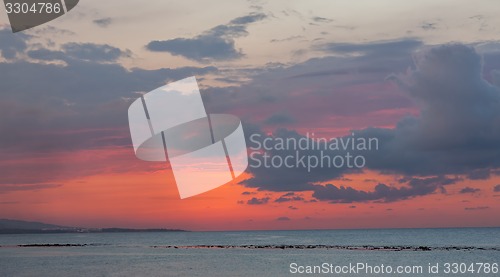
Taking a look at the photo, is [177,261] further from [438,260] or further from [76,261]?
[438,260]

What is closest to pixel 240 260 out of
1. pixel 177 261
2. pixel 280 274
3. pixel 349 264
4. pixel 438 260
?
pixel 177 261

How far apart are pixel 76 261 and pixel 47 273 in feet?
41.3

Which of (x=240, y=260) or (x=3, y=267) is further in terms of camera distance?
(x=240, y=260)

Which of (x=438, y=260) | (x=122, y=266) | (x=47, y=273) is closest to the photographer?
(x=47, y=273)

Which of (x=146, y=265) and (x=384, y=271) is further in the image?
(x=146, y=265)

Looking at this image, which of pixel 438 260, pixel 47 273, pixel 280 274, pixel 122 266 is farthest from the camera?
pixel 438 260

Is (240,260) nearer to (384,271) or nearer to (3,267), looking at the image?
(384,271)

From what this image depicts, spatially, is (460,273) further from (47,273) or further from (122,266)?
(47,273)

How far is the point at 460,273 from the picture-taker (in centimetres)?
4784

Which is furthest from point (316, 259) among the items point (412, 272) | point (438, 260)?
point (412, 272)

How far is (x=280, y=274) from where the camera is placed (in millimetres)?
46500

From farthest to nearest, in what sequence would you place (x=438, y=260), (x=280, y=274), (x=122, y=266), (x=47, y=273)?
(x=438, y=260)
(x=122, y=266)
(x=47, y=273)
(x=280, y=274)

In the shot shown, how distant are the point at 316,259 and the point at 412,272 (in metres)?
14.7

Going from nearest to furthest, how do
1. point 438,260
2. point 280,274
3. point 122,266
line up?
point 280,274, point 122,266, point 438,260
